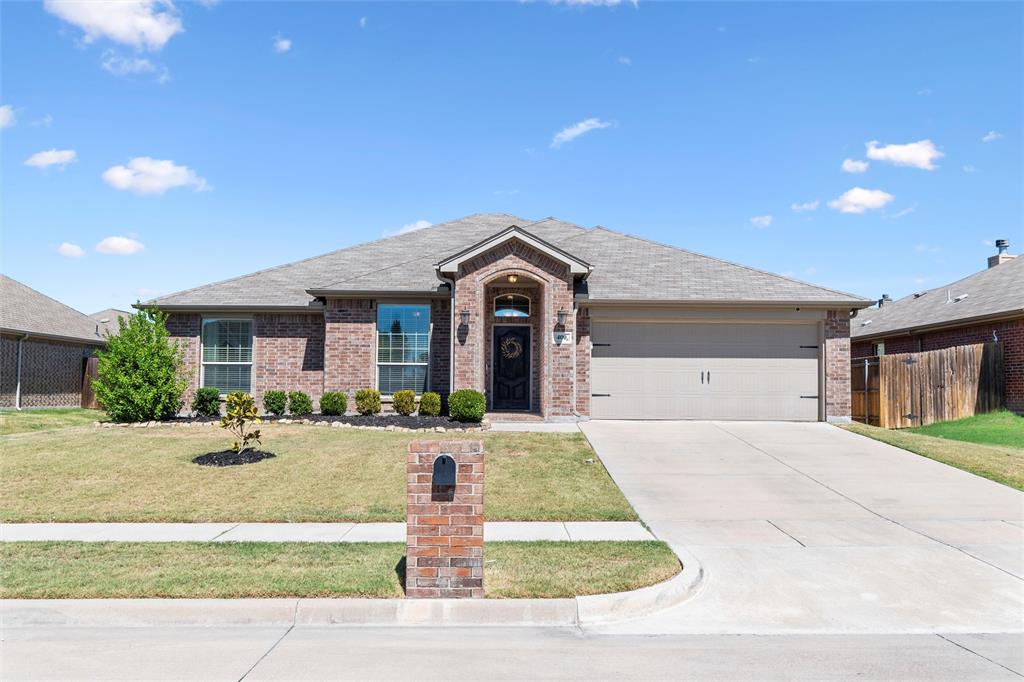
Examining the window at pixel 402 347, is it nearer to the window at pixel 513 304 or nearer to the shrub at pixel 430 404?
the shrub at pixel 430 404

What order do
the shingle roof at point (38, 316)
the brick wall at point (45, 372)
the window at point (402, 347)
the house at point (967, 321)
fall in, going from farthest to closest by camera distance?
the shingle roof at point (38, 316) < the brick wall at point (45, 372) < the house at point (967, 321) < the window at point (402, 347)

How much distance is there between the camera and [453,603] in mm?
5465

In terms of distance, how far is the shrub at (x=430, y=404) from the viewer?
1597 centimetres

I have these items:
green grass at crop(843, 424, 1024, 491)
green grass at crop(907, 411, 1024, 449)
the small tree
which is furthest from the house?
the small tree

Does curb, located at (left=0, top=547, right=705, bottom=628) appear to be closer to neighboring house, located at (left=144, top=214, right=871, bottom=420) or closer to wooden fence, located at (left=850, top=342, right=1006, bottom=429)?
neighboring house, located at (left=144, top=214, right=871, bottom=420)

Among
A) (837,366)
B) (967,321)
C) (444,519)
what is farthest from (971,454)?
(444,519)

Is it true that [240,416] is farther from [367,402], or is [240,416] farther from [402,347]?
[402,347]

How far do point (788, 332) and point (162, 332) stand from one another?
1610cm

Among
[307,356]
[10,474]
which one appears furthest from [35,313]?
[10,474]

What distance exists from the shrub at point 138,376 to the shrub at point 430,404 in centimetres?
622

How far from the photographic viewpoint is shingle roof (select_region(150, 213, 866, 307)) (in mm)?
16906

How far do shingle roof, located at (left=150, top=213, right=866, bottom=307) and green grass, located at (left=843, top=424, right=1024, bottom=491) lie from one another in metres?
3.88

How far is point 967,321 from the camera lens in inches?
787

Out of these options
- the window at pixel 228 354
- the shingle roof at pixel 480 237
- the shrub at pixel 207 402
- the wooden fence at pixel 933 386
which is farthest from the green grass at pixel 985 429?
the shrub at pixel 207 402
